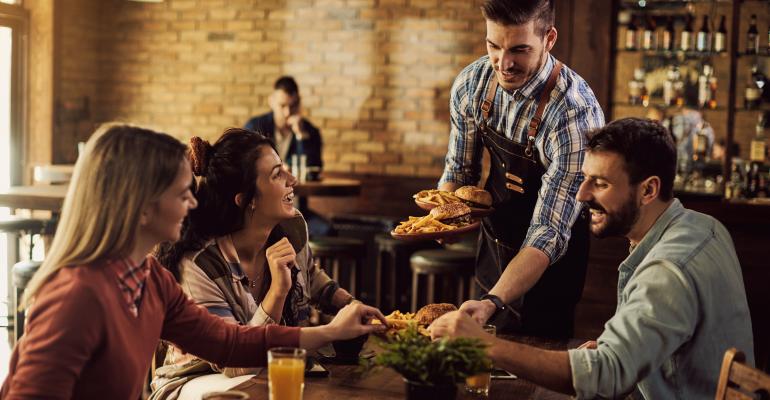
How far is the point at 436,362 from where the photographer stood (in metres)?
1.74

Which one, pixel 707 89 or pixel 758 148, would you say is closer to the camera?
pixel 758 148

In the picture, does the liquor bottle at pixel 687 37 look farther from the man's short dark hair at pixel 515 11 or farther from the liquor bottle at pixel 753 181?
the man's short dark hair at pixel 515 11

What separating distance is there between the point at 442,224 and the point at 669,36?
13.5 ft

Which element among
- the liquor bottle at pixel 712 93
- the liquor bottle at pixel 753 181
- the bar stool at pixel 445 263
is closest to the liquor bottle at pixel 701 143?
the liquor bottle at pixel 712 93

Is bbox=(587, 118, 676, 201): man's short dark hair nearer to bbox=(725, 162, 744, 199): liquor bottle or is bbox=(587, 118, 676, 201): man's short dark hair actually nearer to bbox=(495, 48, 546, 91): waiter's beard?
bbox=(495, 48, 546, 91): waiter's beard

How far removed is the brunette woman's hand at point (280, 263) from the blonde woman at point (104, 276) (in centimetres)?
56

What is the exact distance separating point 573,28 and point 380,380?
14.9 feet

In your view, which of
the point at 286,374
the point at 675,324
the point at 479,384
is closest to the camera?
the point at 286,374

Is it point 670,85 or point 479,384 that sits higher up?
point 670,85

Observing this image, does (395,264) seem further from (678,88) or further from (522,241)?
(522,241)

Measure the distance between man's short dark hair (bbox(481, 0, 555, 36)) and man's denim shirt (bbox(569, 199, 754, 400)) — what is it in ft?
2.76

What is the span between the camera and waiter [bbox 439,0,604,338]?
2.82 meters

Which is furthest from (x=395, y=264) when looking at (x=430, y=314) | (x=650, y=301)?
A: (x=650, y=301)

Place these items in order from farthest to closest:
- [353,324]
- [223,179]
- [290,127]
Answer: [290,127] → [223,179] → [353,324]
